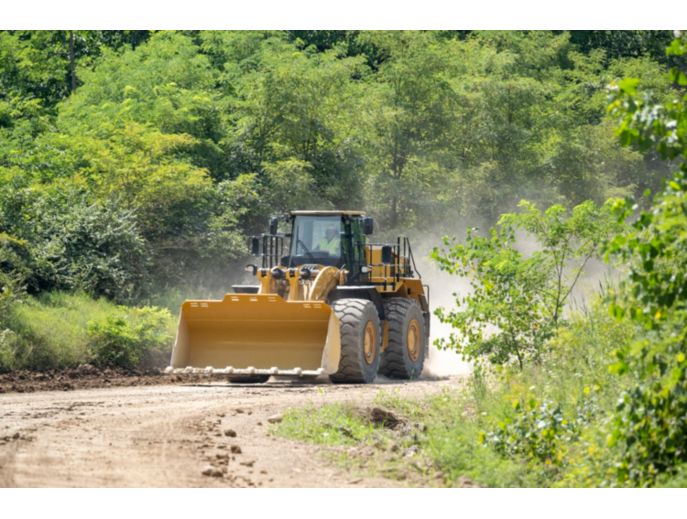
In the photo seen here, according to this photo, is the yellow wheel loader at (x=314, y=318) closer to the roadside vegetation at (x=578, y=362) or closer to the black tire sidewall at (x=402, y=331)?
the black tire sidewall at (x=402, y=331)

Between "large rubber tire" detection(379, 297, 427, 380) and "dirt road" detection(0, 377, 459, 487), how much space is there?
269 centimetres

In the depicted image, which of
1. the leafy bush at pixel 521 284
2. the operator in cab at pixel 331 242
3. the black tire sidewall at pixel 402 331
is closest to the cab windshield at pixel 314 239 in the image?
the operator in cab at pixel 331 242

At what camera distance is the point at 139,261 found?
83.4 ft

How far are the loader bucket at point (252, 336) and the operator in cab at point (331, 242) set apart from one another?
2.35 metres

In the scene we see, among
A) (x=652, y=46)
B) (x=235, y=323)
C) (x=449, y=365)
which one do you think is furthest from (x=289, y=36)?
(x=235, y=323)

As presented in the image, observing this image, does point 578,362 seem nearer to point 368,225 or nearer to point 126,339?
Result: point 368,225

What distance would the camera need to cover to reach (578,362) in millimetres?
12930

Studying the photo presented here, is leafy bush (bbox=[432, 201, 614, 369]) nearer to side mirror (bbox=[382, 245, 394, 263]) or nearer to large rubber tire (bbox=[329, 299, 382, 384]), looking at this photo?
large rubber tire (bbox=[329, 299, 382, 384])

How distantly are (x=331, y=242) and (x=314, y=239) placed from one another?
0.96ft

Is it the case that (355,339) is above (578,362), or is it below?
below

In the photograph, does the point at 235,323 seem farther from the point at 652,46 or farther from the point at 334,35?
the point at 334,35

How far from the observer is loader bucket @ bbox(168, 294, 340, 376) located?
17.7 meters

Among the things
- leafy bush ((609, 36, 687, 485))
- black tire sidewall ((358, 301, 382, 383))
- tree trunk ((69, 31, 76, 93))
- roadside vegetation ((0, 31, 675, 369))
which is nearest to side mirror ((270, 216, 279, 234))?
black tire sidewall ((358, 301, 382, 383))

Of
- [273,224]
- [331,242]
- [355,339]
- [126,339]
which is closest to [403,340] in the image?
[331,242]
